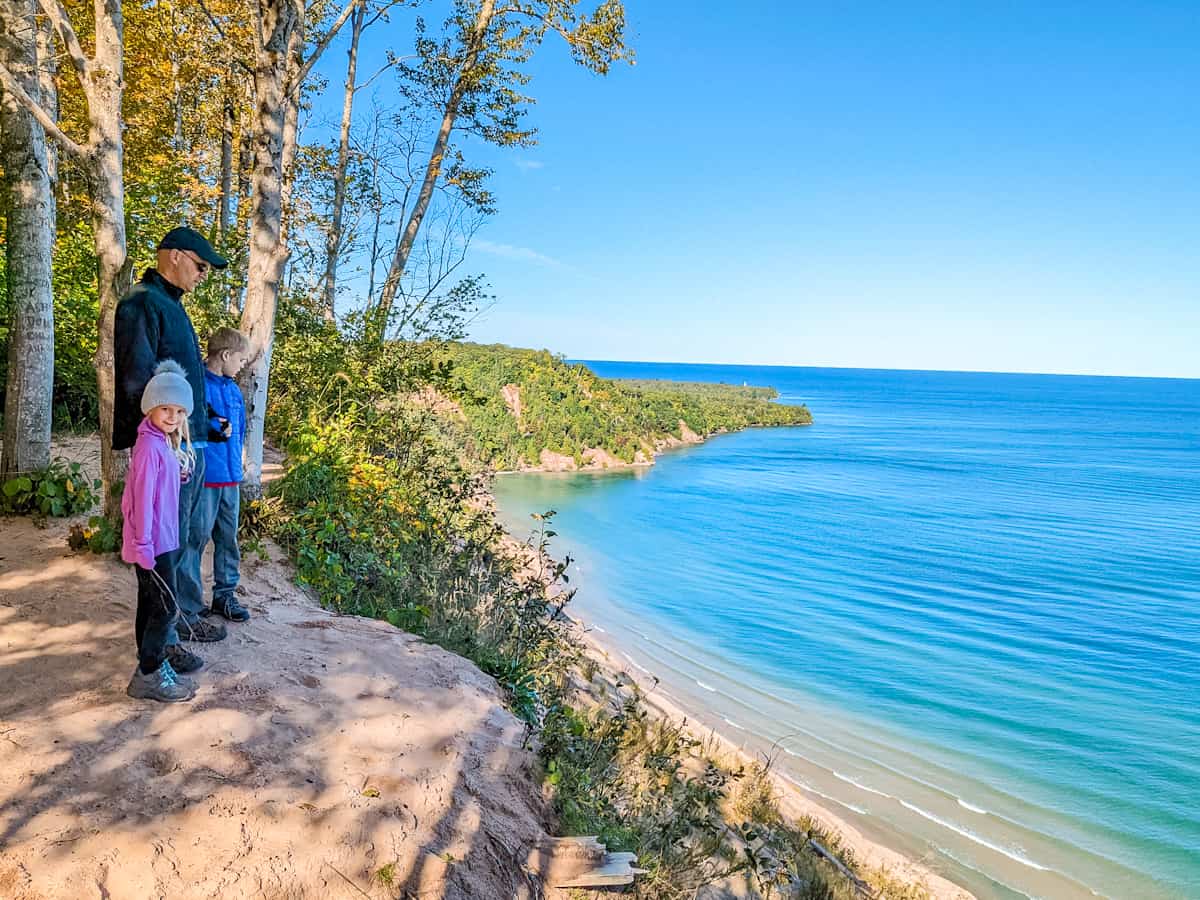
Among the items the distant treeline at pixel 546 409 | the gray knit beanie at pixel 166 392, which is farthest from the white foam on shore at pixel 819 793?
the distant treeline at pixel 546 409

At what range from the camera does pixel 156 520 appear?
11.4 feet

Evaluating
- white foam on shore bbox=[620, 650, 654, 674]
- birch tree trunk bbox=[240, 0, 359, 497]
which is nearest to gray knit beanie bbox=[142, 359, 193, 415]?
birch tree trunk bbox=[240, 0, 359, 497]

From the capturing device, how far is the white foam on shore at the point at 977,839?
8.30 metres

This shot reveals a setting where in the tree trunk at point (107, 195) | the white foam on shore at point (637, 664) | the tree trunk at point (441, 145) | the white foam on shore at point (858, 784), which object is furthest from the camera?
the white foam on shore at point (637, 664)

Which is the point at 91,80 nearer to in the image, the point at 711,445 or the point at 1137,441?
the point at 711,445

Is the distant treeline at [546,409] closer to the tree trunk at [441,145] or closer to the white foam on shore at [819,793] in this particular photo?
the tree trunk at [441,145]

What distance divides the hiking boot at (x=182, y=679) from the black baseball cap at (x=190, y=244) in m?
2.20

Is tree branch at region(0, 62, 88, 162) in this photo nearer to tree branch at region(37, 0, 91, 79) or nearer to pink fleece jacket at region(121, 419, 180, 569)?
tree branch at region(37, 0, 91, 79)

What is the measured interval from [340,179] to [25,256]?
24.4ft

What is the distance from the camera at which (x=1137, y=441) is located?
62125 millimetres

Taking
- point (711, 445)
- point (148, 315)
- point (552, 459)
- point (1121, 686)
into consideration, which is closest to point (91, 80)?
point (148, 315)

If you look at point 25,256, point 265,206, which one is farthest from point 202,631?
point 265,206

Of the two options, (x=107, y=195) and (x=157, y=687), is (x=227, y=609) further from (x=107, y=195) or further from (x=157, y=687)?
(x=107, y=195)

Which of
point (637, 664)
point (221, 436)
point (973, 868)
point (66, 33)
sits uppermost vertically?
point (66, 33)
